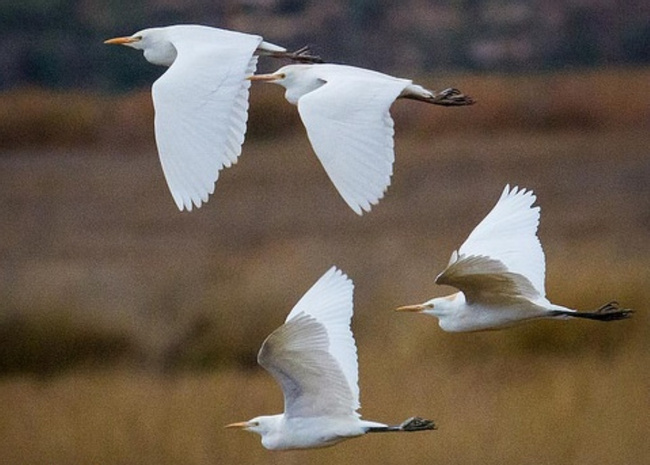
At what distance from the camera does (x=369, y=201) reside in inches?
152

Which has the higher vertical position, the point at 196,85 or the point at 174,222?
the point at 196,85

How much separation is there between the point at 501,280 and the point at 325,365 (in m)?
0.42

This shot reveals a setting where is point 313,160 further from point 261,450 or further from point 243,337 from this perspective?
A: point 261,450

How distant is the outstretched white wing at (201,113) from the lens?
404cm

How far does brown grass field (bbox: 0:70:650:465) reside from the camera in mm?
7027

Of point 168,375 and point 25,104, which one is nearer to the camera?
point 168,375

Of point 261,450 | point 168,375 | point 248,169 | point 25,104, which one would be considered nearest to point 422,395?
point 261,450

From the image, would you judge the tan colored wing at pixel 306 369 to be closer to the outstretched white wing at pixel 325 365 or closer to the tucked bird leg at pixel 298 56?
the outstretched white wing at pixel 325 365

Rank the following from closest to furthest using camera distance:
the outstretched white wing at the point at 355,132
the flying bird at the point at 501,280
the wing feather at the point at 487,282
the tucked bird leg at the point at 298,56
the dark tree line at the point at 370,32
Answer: the outstretched white wing at the point at 355,132 < the wing feather at the point at 487,282 < the flying bird at the point at 501,280 < the tucked bird leg at the point at 298,56 < the dark tree line at the point at 370,32

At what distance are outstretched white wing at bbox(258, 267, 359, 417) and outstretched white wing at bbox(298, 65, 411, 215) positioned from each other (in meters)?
0.52

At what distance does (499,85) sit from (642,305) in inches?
48.0

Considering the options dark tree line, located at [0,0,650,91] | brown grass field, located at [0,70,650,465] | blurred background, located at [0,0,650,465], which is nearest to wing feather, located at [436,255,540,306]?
brown grass field, located at [0,70,650,465]

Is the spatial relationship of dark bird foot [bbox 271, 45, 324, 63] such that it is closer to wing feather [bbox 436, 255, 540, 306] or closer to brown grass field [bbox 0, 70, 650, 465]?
wing feather [bbox 436, 255, 540, 306]

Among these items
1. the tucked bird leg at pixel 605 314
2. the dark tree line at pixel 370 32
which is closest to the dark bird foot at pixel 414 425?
the tucked bird leg at pixel 605 314
